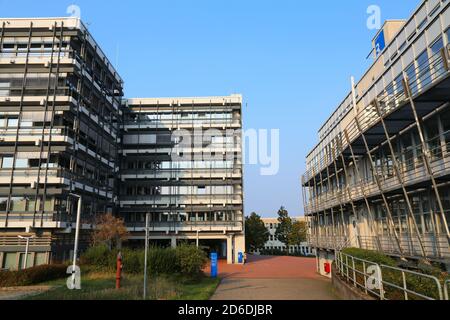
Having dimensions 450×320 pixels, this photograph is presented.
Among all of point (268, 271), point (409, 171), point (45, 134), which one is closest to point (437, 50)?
point (409, 171)

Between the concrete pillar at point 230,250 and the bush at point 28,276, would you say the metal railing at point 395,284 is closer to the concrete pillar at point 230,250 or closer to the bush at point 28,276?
the bush at point 28,276

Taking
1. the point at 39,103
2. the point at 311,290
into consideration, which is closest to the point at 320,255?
the point at 311,290

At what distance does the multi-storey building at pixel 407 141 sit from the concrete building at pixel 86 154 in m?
16.0

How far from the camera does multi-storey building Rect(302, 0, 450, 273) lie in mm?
13078

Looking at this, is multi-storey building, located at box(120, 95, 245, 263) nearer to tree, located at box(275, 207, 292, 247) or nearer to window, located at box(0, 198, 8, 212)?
window, located at box(0, 198, 8, 212)

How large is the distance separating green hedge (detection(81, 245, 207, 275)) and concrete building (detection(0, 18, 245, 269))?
16.1 ft

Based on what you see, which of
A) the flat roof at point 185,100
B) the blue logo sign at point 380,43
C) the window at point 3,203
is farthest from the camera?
the flat roof at point 185,100

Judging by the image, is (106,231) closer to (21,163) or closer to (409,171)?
(21,163)

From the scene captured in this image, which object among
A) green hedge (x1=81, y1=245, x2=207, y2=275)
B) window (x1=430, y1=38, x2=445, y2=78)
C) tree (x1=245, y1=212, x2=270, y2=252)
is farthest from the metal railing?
tree (x1=245, y1=212, x2=270, y2=252)

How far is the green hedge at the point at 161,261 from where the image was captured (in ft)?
64.8

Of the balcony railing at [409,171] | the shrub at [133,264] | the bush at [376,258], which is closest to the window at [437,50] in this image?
the balcony railing at [409,171]

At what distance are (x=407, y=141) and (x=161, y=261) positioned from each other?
14.1 metres

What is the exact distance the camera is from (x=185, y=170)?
4675cm

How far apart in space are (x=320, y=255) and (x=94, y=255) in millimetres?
18357
